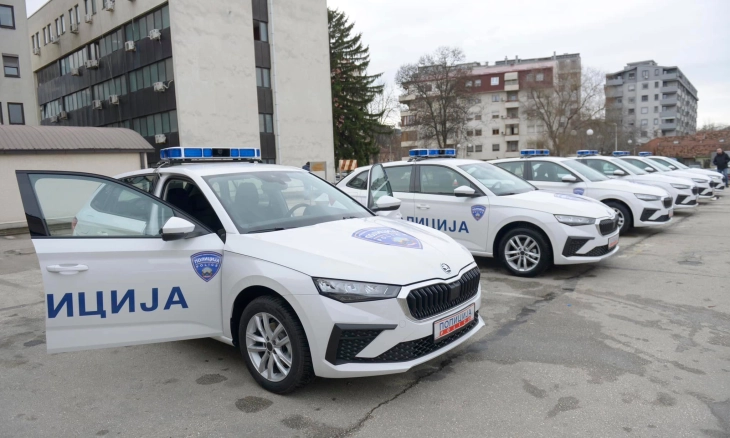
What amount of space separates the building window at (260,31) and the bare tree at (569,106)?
40922 millimetres

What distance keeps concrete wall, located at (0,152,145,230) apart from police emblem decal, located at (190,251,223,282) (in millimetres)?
12597

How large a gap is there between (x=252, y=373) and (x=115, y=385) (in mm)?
1103

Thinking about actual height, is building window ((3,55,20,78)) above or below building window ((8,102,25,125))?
above

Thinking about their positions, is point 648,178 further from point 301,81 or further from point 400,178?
point 301,81

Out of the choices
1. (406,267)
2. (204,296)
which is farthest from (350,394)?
(204,296)

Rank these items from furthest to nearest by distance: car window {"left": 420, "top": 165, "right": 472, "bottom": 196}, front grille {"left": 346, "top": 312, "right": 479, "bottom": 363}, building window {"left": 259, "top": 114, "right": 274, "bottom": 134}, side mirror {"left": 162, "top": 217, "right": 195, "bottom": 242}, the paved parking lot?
building window {"left": 259, "top": 114, "right": 274, "bottom": 134}, car window {"left": 420, "top": 165, "right": 472, "bottom": 196}, side mirror {"left": 162, "top": 217, "right": 195, "bottom": 242}, front grille {"left": 346, "top": 312, "right": 479, "bottom": 363}, the paved parking lot

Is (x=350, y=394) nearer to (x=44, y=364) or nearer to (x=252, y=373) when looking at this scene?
(x=252, y=373)

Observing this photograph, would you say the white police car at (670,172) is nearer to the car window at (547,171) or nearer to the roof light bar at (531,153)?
the roof light bar at (531,153)

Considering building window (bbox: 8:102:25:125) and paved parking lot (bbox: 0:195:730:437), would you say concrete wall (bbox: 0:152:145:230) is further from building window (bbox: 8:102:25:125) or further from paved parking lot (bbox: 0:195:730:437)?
building window (bbox: 8:102:25:125)

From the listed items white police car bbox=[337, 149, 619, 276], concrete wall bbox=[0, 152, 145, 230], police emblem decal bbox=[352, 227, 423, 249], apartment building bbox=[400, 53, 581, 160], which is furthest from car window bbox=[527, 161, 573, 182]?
apartment building bbox=[400, 53, 581, 160]

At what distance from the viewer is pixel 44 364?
14.5 ft

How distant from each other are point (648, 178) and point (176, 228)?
40.9 ft

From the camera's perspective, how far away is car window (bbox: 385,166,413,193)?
8062mm

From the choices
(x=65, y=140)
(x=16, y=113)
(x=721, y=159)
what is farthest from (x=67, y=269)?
(x=16, y=113)
